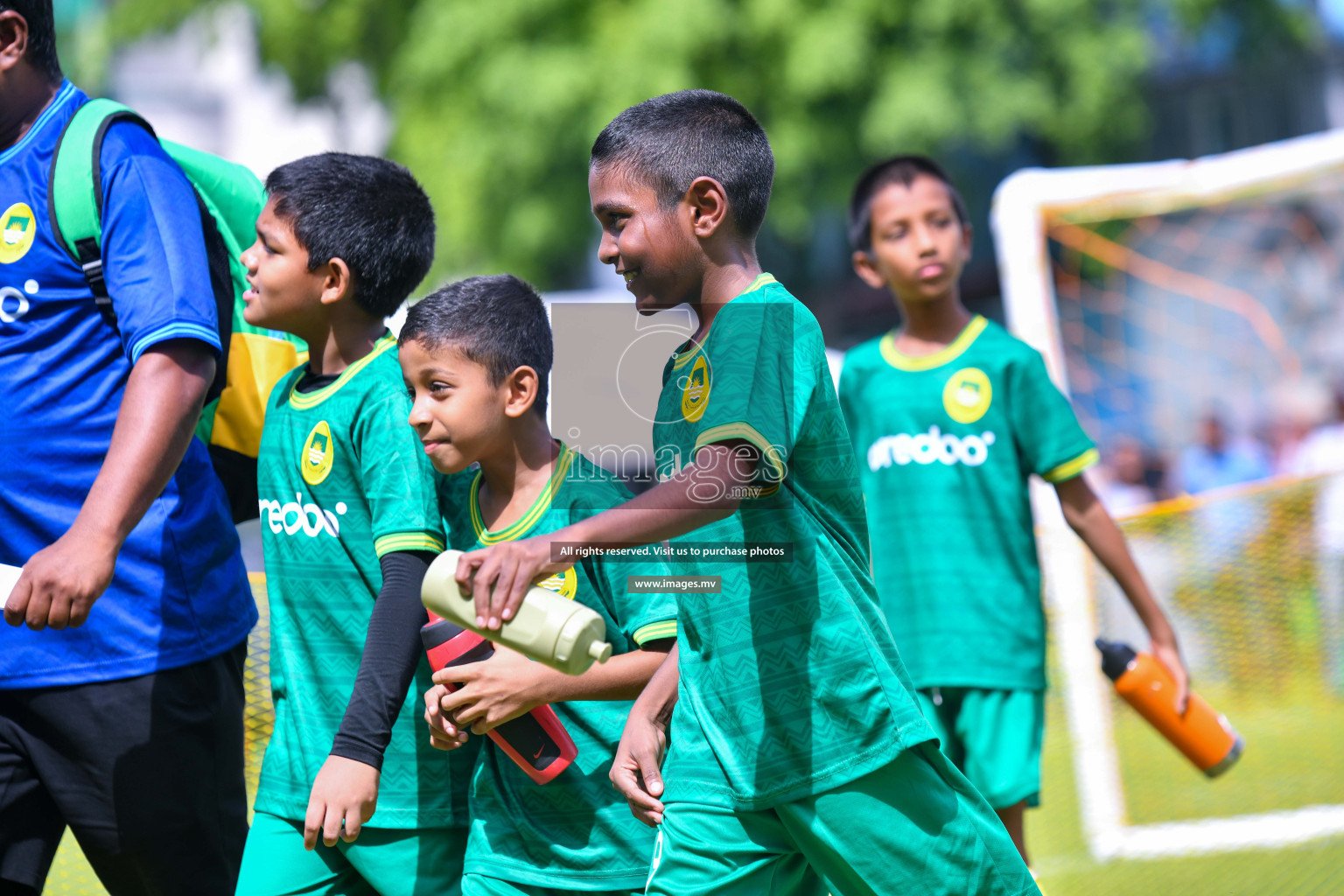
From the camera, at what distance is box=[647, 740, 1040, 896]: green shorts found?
208cm

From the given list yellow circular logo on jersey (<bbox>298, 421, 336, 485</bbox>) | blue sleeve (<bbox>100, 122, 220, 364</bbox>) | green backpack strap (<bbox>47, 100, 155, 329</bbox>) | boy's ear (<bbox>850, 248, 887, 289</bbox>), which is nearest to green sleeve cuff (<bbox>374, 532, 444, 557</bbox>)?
yellow circular logo on jersey (<bbox>298, 421, 336, 485</bbox>)

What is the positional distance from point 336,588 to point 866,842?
1.09m

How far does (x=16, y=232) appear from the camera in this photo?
242 centimetres

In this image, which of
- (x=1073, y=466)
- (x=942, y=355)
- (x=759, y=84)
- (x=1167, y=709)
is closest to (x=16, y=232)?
(x=942, y=355)

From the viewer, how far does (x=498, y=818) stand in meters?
2.39

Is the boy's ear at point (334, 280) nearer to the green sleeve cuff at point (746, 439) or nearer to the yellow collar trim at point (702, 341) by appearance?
the yellow collar trim at point (702, 341)

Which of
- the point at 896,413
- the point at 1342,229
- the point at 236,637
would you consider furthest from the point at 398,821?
the point at 1342,229

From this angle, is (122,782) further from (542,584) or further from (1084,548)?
(1084,548)

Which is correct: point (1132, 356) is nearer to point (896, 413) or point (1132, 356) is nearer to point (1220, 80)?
point (1220, 80)

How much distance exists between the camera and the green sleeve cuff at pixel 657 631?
2.38 meters

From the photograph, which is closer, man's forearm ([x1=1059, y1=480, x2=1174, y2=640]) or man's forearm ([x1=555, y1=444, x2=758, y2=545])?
man's forearm ([x1=555, y1=444, x2=758, y2=545])

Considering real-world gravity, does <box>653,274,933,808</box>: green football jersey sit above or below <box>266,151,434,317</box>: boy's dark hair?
below

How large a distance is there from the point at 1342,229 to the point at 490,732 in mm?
16497

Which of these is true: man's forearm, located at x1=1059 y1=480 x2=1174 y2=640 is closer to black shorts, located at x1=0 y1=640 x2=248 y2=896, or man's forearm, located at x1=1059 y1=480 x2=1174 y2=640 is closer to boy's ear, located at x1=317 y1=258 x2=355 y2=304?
boy's ear, located at x1=317 y1=258 x2=355 y2=304
